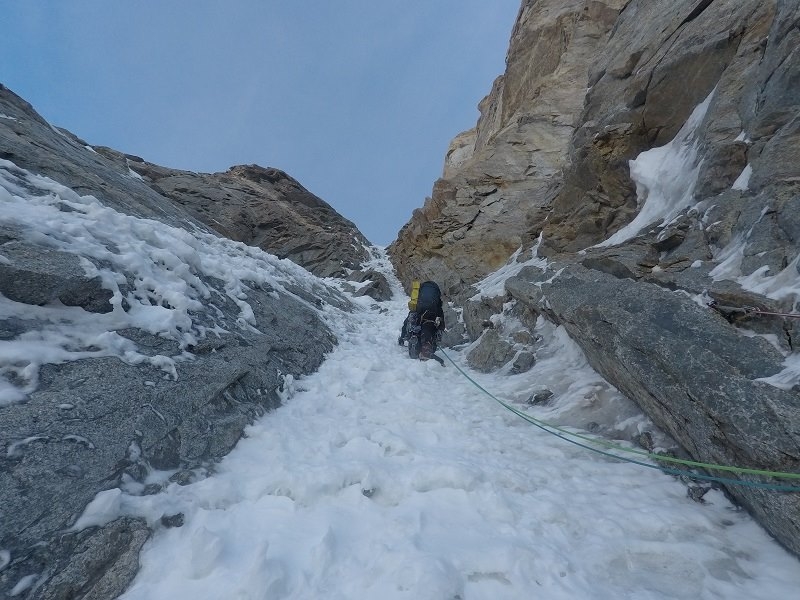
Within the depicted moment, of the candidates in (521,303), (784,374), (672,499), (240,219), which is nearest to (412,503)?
(672,499)

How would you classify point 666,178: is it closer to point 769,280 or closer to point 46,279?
point 769,280

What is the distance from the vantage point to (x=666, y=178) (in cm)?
793

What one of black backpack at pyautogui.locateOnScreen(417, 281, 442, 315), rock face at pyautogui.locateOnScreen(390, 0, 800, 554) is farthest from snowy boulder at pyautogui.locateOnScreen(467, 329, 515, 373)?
black backpack at pyautogui.locateOnScreen(417, 281, 442, 315)

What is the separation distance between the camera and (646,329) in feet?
16.1

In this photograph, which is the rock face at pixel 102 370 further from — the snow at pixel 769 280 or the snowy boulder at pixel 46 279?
the snow at pixel 769 280

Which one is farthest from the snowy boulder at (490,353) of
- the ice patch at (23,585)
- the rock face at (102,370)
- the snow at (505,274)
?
the ice patch at (23,585)

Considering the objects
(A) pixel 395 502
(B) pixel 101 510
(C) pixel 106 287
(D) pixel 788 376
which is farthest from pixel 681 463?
(C) pixel 106 287

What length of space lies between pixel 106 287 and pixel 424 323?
703cm

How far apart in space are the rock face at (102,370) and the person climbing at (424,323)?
2.61 metres

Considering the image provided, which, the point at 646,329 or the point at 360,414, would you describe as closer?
the point at 646,329

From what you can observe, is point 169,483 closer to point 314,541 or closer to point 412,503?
point 314,541

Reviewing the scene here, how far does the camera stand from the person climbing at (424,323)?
10.3m

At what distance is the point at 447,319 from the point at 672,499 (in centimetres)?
1078

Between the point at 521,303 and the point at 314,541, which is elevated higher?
the point at 521,303
